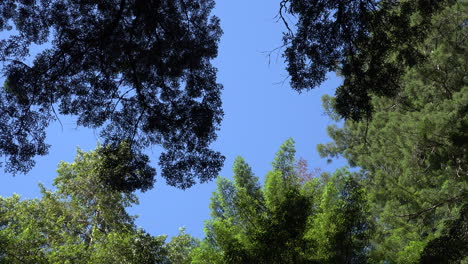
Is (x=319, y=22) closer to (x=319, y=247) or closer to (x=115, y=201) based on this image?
(x=319, y=247)

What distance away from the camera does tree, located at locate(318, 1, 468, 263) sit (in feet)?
40.0

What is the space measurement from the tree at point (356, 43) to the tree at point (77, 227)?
4984 millimetres

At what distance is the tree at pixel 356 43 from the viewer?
680 cm

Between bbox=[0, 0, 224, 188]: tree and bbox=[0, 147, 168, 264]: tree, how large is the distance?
181cm

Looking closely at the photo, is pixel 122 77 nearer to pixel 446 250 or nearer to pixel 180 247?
pixel 446 250

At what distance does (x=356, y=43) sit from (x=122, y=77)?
14.4 ft

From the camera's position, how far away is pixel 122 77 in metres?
7.32

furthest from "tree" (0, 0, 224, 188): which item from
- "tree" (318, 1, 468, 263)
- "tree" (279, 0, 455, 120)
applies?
"tree" (318, 1, 468, 263)

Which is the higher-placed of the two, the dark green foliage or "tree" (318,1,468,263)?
"tree" (318,1,468,263)

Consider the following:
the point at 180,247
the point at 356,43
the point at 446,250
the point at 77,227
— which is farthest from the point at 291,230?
the point at 77,227

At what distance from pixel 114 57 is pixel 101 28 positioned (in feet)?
1.77

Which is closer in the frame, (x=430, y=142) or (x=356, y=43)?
(x=356, y=43)

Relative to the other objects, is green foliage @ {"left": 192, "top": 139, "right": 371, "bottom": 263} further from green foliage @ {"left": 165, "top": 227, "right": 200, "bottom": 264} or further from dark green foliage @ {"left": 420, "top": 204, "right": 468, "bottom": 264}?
green foliage @ {"left": 165, "top": 227, "right": 200, "bottom": 264}

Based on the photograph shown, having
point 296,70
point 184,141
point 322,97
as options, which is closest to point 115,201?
point 184,141
